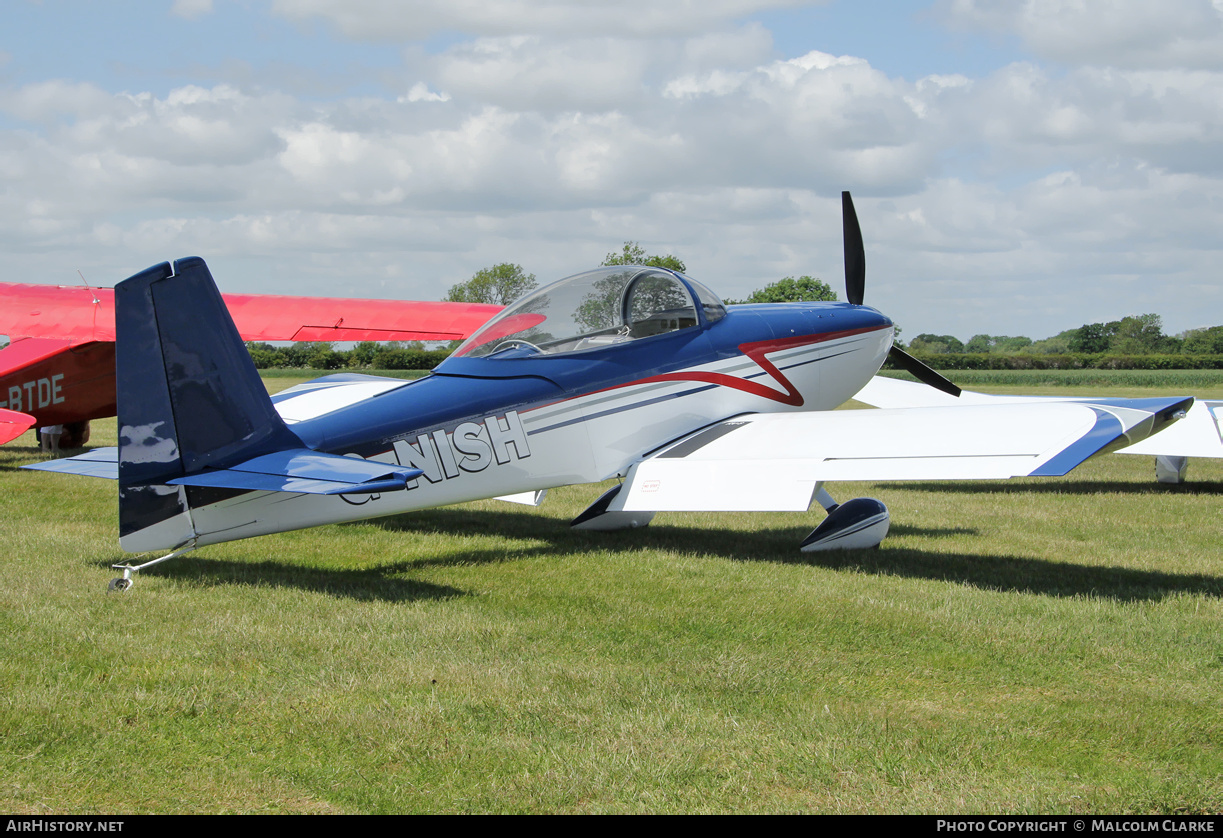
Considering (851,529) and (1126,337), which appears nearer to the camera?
(851,529)

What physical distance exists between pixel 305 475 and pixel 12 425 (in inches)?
310

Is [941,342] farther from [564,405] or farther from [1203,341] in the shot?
[564,405]

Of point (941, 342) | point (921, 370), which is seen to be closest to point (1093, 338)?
point (941, 342)

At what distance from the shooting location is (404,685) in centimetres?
421

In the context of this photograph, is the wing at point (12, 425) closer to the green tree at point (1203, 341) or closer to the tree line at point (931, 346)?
the tree line at point (931, 346)

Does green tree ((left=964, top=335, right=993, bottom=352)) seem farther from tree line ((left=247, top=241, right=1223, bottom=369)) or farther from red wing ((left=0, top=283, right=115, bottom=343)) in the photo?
red wing ((left=0, top=283, right=115, bottom=343))

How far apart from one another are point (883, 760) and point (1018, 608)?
2702 mm

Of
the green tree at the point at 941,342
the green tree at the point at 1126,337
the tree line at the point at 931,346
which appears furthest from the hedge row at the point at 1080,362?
the green tree at the point at 941,342

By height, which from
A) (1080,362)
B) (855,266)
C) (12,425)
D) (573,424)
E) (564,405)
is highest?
(855,266)

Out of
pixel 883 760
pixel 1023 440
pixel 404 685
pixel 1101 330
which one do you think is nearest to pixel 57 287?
pixel 404 685

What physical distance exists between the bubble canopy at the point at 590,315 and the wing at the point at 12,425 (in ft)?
21.3

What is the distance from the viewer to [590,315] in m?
7.49

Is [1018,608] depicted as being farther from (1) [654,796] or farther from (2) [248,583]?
(2) [248,583]

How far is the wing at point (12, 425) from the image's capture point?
11070 millimetres
